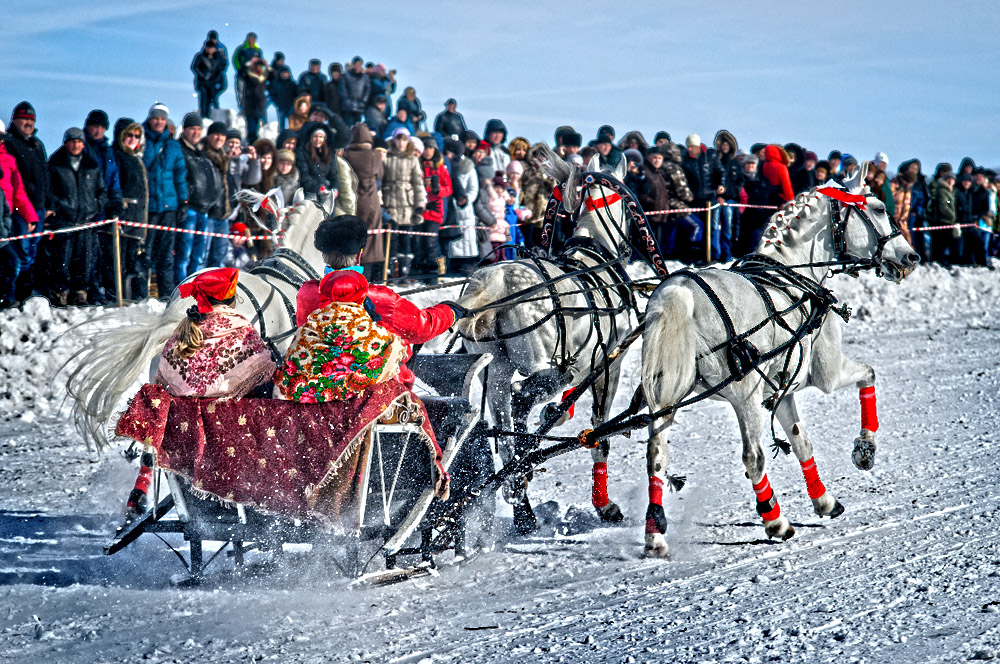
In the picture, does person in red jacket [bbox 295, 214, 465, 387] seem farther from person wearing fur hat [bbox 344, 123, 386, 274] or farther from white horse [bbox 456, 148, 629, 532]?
person wearing fur hat [bbox 344, 123, 386, 274]

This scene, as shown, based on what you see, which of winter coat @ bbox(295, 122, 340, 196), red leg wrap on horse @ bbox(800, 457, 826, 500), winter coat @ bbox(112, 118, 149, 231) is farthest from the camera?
winter coat @ bbox(295, 122, 340, 196)

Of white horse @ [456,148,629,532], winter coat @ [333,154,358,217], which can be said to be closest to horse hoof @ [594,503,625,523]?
white horse @ [456,148,629,532]

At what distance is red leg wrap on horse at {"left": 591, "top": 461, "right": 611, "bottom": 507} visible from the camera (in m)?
6.31

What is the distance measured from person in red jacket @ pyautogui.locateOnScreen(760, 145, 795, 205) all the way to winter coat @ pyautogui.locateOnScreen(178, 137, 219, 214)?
316 inches

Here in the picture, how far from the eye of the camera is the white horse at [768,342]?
5613mm

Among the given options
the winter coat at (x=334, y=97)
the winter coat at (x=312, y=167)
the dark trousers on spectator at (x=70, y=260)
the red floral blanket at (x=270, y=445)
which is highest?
the winter coat at (x=334, y=97)

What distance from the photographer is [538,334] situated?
664cm

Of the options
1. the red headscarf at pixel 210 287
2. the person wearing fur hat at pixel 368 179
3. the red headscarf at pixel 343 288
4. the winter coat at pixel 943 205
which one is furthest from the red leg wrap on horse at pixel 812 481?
the winter coat at pixel 943 205

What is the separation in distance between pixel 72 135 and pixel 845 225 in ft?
24.2

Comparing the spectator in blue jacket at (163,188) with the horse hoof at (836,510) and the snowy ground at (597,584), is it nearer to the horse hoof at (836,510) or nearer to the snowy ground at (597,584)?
the snowy ground at (597,584)

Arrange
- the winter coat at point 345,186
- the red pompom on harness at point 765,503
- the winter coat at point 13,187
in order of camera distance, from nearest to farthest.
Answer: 1. the red pompom on harness at point 765,503
2. the winter coat at point 13,187
3. the winter coat at point 345,186

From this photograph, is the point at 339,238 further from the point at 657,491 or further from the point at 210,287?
the point at 657,491

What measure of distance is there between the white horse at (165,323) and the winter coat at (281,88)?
792 cm

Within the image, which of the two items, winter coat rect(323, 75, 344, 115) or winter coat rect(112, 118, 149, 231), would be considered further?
winter coat rect(323, 75, 344, 115)
